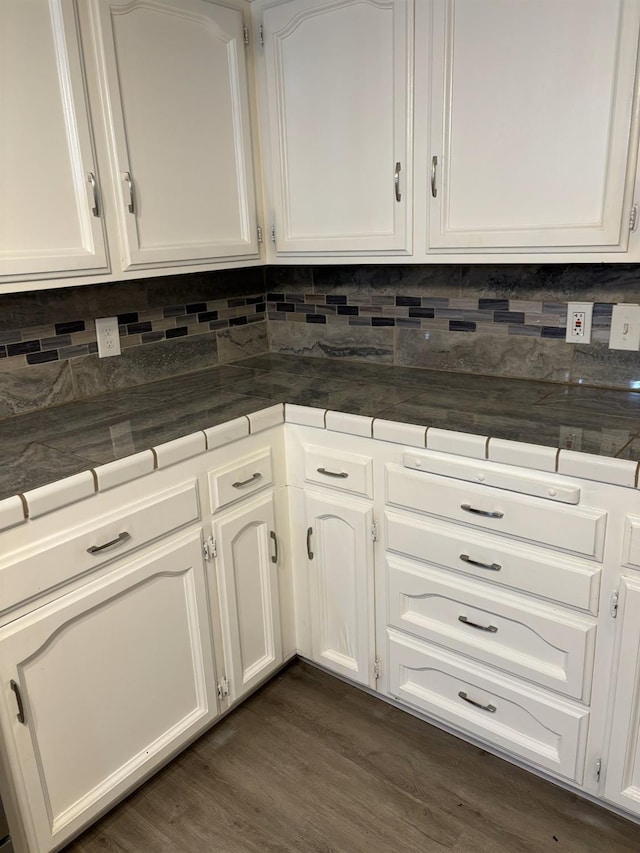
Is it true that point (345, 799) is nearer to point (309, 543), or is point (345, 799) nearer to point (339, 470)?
point (309, 543)

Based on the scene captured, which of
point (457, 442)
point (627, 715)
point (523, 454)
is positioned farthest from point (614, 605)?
point (457, 442)

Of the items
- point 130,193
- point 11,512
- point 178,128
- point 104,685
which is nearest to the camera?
point 11,512

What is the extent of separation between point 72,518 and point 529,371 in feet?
4.35

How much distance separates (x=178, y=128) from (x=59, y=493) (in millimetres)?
1090

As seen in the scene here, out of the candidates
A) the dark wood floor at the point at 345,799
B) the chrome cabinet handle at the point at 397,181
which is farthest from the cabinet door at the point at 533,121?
the dark wood floor at the point at 345,799

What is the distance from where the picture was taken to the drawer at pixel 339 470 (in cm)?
171

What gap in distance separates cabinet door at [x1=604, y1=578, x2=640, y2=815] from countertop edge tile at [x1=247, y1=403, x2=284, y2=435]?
3.10 feet

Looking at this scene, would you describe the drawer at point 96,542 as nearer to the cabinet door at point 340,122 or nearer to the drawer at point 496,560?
the drawer at point 496,560

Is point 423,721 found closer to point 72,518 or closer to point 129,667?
point 129,667

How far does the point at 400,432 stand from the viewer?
5.22 ft

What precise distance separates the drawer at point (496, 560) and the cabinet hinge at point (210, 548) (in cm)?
45

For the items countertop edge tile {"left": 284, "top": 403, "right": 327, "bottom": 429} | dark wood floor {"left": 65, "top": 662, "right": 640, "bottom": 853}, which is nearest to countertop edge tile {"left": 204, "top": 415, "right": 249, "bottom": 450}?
countertop edge tile {"left": 284, "top": 403, "right": 327, "bottom": 429}

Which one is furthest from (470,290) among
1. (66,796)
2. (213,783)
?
(66,796)

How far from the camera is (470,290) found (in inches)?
78.2
